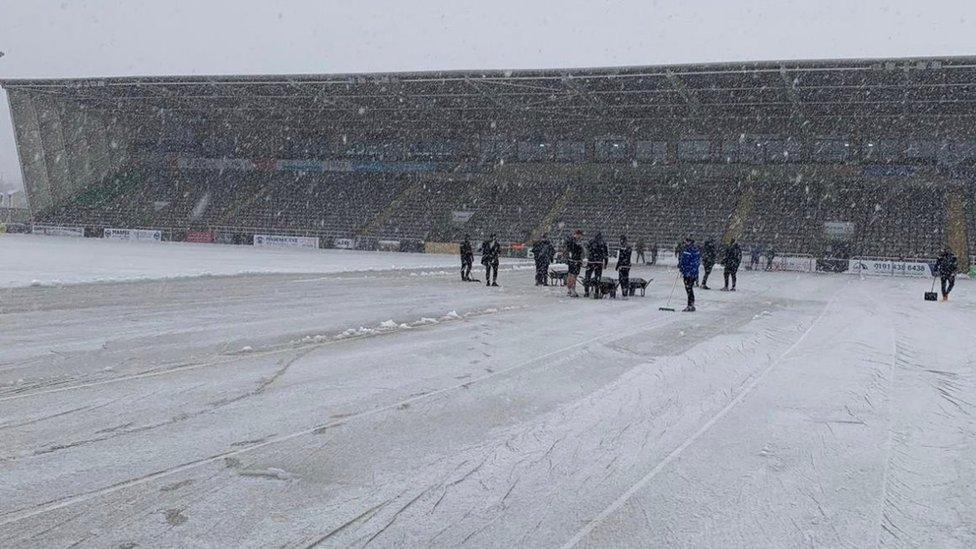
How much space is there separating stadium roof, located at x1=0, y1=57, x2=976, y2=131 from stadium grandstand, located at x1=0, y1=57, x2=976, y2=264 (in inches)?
6.3

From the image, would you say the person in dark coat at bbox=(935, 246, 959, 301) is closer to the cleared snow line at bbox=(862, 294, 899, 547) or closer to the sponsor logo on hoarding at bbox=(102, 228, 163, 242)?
the cleared snow line at bbox=(862, 294, 899, 547)

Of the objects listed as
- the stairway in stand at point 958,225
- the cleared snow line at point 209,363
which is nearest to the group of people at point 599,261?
the cleared snow line at point 209,363

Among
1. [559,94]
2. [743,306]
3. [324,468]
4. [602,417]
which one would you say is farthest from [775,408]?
[559,94]

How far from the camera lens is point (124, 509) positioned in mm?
4422

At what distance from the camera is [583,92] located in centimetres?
4588

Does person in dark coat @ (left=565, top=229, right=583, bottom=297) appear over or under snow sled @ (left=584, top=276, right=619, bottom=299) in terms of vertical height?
over

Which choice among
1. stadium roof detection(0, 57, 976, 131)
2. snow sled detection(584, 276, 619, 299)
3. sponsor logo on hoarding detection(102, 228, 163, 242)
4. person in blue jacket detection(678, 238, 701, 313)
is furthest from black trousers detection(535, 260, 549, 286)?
sponsor logo on hoarding detection(102, 228, 163, 242)

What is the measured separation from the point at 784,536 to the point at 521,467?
170 centimetres

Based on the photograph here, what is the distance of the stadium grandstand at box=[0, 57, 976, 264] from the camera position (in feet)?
144

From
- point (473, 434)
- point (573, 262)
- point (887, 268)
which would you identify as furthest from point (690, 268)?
point (887, 268)

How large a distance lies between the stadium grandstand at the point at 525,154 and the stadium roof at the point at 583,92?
160 mm

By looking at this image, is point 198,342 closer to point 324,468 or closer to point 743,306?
point 324,468

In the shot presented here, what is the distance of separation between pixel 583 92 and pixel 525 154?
391 inches

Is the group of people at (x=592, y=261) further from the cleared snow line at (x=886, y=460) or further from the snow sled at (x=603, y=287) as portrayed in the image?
the cleared snow line at (x=886, y=460)
